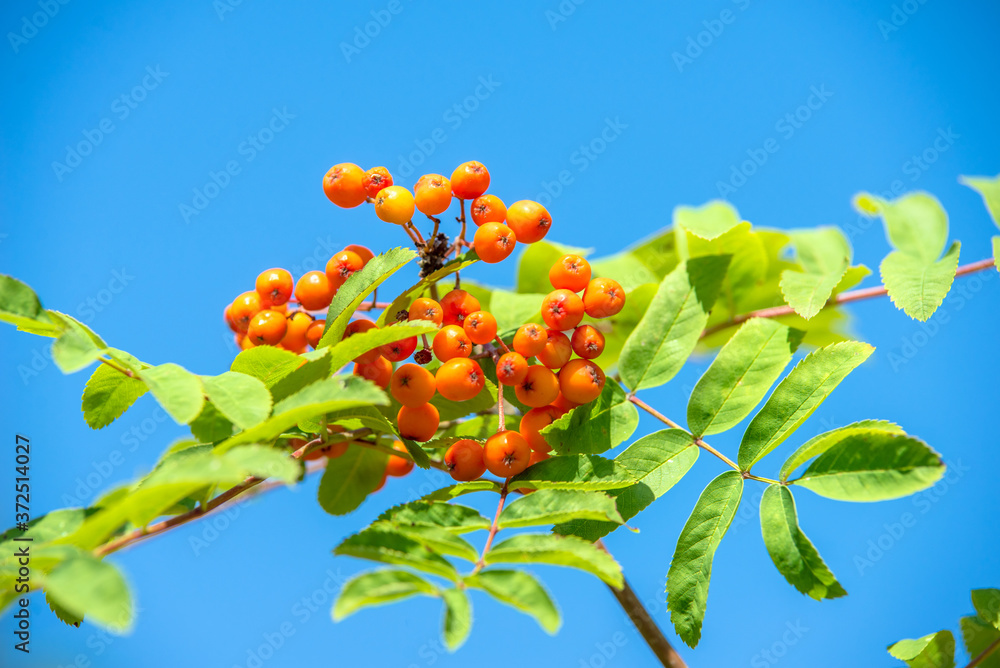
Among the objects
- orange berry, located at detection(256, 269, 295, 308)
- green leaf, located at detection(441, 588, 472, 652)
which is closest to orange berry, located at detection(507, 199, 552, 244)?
orange berry, located at detection(256, 269, 295, 308)

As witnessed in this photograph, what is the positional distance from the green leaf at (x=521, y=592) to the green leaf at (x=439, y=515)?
18 cm

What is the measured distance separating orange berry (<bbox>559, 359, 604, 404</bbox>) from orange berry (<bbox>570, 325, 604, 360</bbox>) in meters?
0.04

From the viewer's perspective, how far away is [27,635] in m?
1.50

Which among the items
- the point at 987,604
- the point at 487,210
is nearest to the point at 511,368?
the point at 487,210

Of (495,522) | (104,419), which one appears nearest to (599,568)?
(495,522)

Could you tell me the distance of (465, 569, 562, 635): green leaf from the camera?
1.03 metres

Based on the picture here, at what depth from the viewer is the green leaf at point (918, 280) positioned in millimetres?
1751

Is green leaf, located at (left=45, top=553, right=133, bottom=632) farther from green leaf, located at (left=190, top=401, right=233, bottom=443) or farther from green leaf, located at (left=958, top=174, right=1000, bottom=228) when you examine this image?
green leaf, located at (left=958, top=174, right=1000, bottom=228)

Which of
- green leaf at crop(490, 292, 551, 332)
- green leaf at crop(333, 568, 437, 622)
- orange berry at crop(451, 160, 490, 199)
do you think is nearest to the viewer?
green leaf at crop(333, 568, 437, 622)

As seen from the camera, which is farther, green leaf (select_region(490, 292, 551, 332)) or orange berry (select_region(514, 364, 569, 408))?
green leaf (select_region(490, 292, 551, 332))

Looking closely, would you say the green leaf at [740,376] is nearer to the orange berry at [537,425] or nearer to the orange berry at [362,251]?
the orange berry at [537,425]

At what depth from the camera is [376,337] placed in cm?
132

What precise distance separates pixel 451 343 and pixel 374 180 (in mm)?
473

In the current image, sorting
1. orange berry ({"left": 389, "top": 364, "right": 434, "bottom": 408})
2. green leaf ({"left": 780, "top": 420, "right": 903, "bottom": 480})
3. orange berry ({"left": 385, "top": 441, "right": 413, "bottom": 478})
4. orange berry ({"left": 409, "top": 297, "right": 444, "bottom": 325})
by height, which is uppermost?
orange berry ({"left": 409, "top": 297, "right": 444, "bottom": 325})
